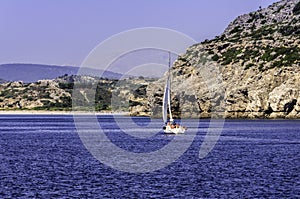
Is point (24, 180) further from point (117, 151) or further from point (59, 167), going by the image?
point (117, 151)

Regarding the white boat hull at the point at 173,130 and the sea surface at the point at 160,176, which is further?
the white boat hull at the point at 173,130

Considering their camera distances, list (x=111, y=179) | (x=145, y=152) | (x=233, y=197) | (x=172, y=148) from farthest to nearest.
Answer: (x=172, y=148) → (x=145, y=152) → (x=111, y=179) → (x=233, y=197)

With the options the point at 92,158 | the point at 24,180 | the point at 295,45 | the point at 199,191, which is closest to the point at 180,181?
the point at 199,191

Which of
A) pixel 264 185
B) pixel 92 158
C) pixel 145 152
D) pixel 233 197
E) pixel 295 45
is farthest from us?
pixel 295 45

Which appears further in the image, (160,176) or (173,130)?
(173,130)

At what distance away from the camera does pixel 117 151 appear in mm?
78750

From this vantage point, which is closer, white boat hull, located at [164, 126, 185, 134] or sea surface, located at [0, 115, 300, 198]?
sea surface, located at [0, 115, 300, 198]

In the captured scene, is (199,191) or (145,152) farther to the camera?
(145,152)

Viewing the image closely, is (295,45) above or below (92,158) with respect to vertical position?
above

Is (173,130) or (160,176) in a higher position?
(173,130)

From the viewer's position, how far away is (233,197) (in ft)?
144

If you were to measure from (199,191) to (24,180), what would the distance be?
1376 centimetres

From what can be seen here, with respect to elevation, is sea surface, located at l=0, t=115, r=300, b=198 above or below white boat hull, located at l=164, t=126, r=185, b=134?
below

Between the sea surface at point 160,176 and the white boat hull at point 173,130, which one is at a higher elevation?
the white boat hull at point 173,130
